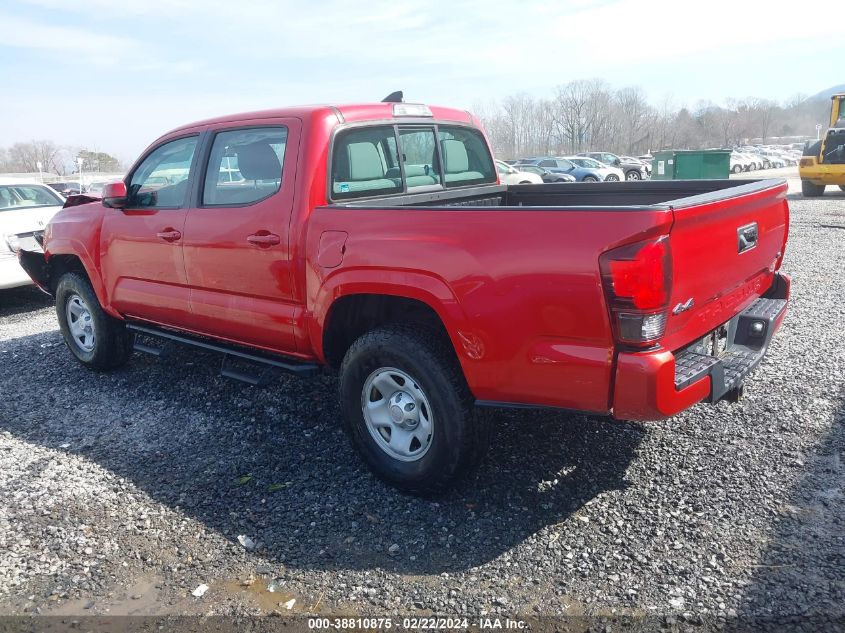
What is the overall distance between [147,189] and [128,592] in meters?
2.94

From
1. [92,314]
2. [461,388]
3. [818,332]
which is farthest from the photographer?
[818,332]

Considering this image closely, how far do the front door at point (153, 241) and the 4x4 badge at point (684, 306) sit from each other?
3.09m

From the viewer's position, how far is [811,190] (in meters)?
19.9

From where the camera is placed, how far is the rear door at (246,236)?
386 cm

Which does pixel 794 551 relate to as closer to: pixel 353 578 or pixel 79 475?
pixel 353 578

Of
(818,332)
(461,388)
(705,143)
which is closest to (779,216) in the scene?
(461,388)

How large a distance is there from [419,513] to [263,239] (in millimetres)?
1724

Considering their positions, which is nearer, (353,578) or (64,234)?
(353,578)

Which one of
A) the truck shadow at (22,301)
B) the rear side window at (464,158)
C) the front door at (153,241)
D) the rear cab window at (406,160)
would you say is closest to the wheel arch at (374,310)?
→ the rear cab window at (406,160)

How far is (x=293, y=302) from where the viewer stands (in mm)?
3881

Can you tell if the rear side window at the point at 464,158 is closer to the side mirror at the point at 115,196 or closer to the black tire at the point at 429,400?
the black tire at the point at 429,400

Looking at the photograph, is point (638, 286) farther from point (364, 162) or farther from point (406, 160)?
point (406, 160)

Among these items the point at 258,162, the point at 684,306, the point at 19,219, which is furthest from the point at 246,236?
the point at 19,219

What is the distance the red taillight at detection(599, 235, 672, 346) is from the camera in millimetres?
2633
